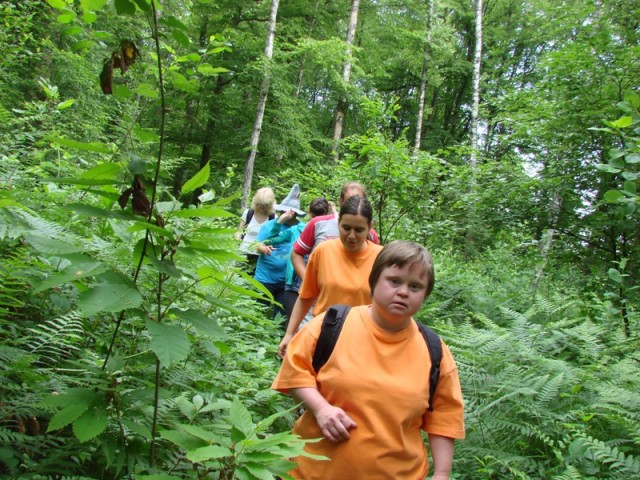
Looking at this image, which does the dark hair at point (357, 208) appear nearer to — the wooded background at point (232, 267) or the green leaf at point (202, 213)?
the wooded background at point (232, 267)

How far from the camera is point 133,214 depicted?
157 centimetres

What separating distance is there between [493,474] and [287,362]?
208 cm

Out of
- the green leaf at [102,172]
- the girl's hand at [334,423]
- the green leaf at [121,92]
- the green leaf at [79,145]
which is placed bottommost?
the girl's hand at [334,423]

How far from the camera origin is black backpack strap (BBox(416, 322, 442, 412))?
1984 mm

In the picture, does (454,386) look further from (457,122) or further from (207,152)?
(457,122)

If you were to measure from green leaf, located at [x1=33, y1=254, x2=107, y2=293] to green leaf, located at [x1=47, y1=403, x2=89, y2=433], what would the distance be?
1.41 feet

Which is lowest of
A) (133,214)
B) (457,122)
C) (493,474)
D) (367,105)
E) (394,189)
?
(493,474)

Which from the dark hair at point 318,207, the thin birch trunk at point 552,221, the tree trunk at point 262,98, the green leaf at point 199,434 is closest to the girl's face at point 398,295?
the green leaf at point 199,434

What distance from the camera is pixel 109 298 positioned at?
1366 mm

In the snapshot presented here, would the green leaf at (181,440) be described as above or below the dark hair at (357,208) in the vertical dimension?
below

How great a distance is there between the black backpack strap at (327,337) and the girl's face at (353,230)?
138cm

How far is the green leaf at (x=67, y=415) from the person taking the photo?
147 cm

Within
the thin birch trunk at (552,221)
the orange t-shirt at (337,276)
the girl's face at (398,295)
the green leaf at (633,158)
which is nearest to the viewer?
the girl's face at (398,295)

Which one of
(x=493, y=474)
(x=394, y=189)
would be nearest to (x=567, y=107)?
(x=394, y=189)
